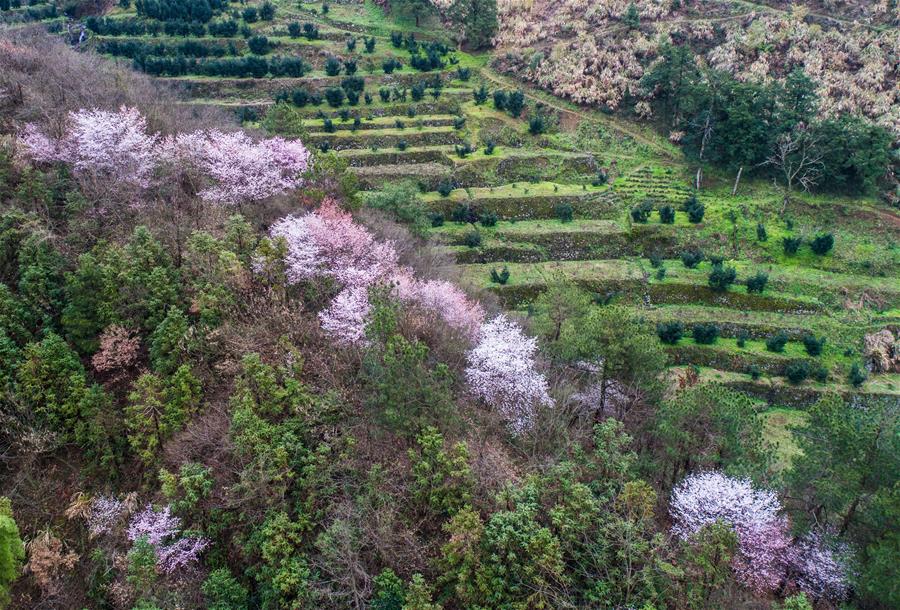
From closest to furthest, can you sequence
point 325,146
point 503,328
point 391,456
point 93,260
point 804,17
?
point 391,456, point 93,260, point 503,328, point 325,146, point 804,17

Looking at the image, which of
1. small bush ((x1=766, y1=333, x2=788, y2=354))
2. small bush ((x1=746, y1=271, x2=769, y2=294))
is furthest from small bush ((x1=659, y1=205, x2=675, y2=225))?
small bush ((x1=766, y1=333, x2=788, y2=354))

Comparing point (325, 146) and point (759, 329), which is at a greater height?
point (325, 146)

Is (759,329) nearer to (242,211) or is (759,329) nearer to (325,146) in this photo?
(242,211)

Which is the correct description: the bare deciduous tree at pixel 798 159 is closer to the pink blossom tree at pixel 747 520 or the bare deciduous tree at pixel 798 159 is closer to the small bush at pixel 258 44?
the pink blossom tree at pixel 747 520

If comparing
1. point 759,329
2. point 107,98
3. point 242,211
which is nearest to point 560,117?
point 759,329

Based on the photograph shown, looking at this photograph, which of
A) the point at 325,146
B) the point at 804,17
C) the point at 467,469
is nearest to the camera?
the point at 467,469

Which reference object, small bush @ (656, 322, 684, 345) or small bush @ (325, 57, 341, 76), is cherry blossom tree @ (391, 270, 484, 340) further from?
small bush @ (325, 57, 341, 76)

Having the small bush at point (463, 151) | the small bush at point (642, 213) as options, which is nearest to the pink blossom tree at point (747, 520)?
the small bush at point (642, 213)
